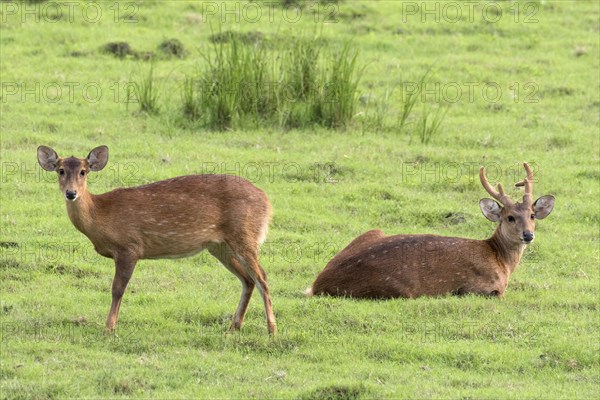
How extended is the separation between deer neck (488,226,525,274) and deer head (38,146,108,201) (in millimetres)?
3834

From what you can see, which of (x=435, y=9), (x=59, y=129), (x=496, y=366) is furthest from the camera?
(x=435, y=9)

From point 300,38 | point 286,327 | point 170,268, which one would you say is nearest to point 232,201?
point 286,327

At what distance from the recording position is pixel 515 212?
37.4 feet

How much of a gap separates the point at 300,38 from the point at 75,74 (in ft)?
10.6

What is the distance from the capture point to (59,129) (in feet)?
50.5

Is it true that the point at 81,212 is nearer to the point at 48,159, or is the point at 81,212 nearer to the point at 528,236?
the point at 48,159

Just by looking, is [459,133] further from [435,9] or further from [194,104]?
[435,9]

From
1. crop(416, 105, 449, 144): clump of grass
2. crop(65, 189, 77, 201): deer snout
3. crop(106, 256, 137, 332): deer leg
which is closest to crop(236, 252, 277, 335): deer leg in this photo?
crop(106, 256, 137, 332): deer leg

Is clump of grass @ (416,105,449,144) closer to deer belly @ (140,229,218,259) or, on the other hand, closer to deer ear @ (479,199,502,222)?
deer ear @ (479,199,502,222)

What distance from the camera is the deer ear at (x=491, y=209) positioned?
11.5 m

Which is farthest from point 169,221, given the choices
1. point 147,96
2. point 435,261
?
point 147,96

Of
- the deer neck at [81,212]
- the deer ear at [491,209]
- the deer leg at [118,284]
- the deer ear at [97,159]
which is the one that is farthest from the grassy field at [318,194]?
the deer ear at [97,159]

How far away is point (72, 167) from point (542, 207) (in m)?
4.48

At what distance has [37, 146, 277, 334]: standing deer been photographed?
9.54 metres
